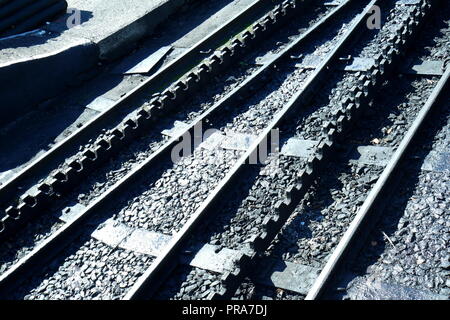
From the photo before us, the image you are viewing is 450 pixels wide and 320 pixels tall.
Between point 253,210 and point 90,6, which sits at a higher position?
point 90,6

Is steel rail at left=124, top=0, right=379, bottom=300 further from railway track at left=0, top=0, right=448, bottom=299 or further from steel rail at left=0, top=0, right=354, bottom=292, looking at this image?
steel rail at left=0, top=0, right=354, bottom=292

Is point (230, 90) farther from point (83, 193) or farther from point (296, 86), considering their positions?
point (83, 193)

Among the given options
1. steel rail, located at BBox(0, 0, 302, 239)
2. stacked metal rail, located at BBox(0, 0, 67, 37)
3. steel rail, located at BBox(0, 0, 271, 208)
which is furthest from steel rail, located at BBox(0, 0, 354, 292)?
stacked metal rail, located at BBox(0, 0, 67, 37)

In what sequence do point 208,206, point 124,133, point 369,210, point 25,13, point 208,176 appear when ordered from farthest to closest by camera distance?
point 25,13
point 124,133
point 208,176
point 208,206
point 369,210

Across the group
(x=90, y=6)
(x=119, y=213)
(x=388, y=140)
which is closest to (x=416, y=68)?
(x=388, y=140)

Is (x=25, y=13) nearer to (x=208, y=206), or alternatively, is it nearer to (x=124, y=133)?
(x=124, y=133)

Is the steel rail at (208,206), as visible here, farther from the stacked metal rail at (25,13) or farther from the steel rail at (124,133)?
the stacked metal rail at (25,13)

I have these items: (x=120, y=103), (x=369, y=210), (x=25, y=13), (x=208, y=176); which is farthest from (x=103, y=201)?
(x=25, y=13)
